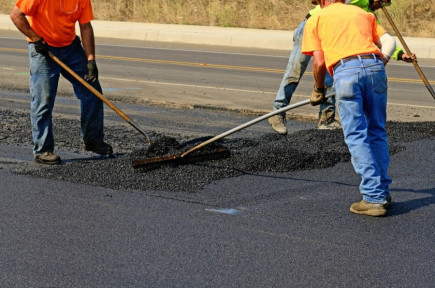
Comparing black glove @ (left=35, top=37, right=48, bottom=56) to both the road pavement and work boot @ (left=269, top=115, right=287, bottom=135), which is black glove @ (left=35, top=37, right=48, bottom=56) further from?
work boot @ (left=269, top=115, right=287, bottom=135)

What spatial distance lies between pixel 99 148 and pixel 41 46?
3.74 ft

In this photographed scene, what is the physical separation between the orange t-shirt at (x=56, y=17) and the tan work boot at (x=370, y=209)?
3286 millimetres

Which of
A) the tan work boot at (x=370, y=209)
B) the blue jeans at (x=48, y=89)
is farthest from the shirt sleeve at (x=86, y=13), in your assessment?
the tan work boot at (x=370, y=209)

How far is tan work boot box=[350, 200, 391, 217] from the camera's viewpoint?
5914 millimetres

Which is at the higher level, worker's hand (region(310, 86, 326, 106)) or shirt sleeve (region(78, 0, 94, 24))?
shirt sleeve (region(78, 0, 94, 24))

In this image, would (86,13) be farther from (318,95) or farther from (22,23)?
(318,95)

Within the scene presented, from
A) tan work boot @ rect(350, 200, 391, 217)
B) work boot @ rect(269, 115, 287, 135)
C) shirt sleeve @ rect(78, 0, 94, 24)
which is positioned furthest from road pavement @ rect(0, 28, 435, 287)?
work boot @ rect(269, 115, 287, 135)

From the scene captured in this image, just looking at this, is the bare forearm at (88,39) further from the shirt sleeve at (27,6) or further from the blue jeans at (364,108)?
the blue jeans at (364,108)

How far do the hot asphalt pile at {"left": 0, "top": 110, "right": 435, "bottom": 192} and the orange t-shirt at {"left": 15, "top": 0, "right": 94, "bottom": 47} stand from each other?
1.17 metres

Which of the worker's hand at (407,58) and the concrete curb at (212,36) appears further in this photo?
the concrete curb at (212,36)

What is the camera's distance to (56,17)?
767 centimetres

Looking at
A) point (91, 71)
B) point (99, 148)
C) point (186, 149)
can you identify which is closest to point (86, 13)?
point (91, 71)

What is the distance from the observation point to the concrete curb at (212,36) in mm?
20781

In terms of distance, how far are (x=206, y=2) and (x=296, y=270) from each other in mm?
25591
